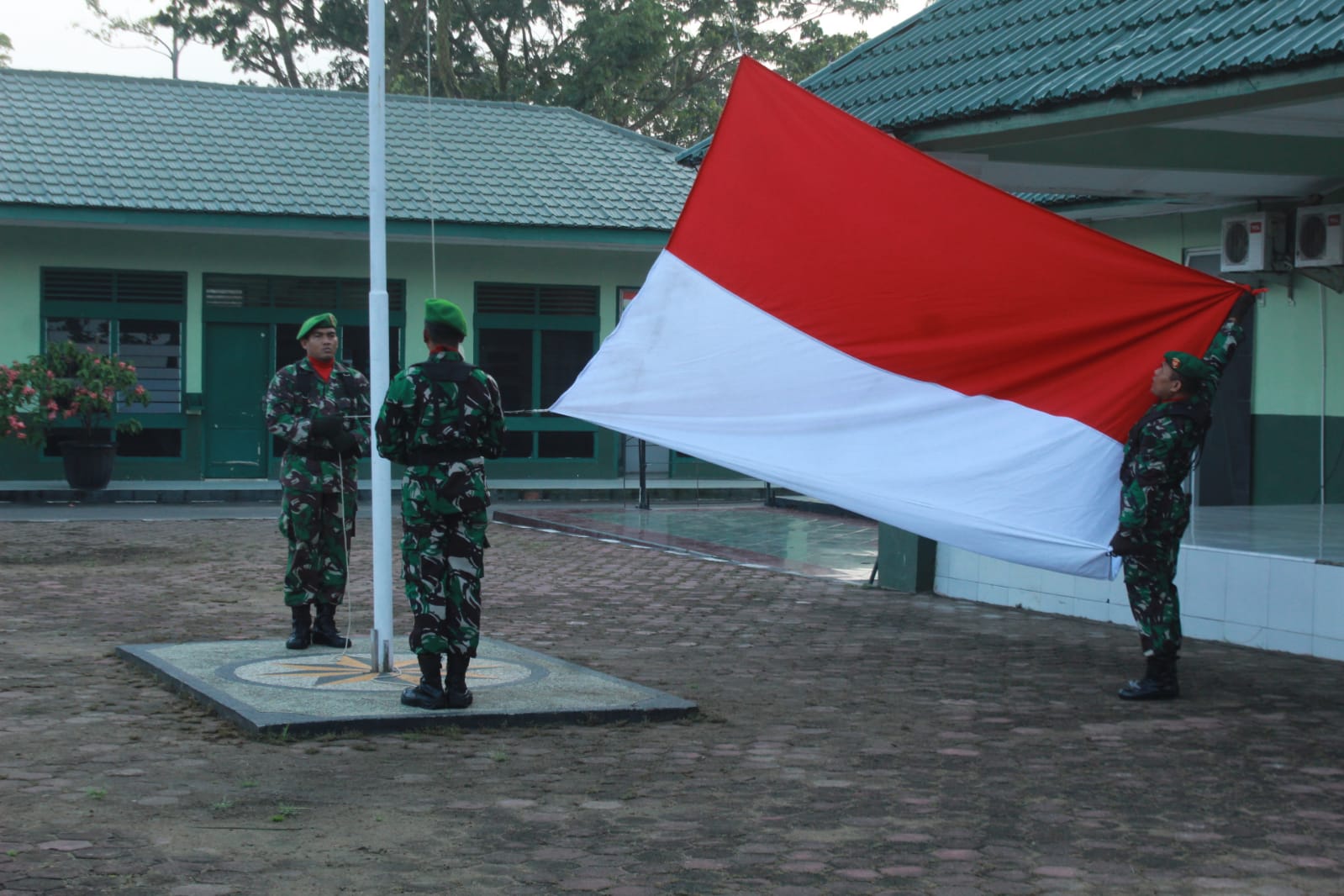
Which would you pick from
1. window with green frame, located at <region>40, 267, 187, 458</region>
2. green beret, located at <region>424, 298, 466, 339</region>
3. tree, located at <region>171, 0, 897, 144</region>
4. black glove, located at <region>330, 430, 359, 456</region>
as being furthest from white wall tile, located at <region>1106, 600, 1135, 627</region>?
tree, located at <region>171, 0, 897, 144</region>

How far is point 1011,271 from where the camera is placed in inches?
272

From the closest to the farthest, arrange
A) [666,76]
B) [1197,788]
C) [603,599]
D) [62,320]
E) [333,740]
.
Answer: [1197,788] → [333,740] → [603,599] → [62,320] → [666,76]

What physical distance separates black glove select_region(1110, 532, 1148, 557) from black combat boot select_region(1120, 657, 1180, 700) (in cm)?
59

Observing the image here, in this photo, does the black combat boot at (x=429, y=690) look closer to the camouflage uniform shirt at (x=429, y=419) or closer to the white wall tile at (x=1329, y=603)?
the camouflage uniform shirt at (x=429, y=419)

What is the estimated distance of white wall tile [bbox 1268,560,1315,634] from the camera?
9.64 m

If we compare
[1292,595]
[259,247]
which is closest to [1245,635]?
[1292,595]

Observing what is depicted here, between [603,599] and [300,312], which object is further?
[300,312]

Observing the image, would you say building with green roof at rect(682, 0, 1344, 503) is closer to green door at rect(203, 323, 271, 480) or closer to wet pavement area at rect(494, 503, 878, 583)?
wet pavement area at rect(494, 503, 878, 583)

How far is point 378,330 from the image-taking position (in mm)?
7922

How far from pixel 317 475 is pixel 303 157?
18.0 m

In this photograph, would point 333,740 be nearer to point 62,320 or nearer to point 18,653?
point 18,653

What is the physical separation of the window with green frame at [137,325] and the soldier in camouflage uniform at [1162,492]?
1803 centimetres

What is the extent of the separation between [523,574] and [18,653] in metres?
5.13

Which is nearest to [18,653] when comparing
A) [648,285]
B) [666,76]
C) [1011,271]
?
[648,285]
